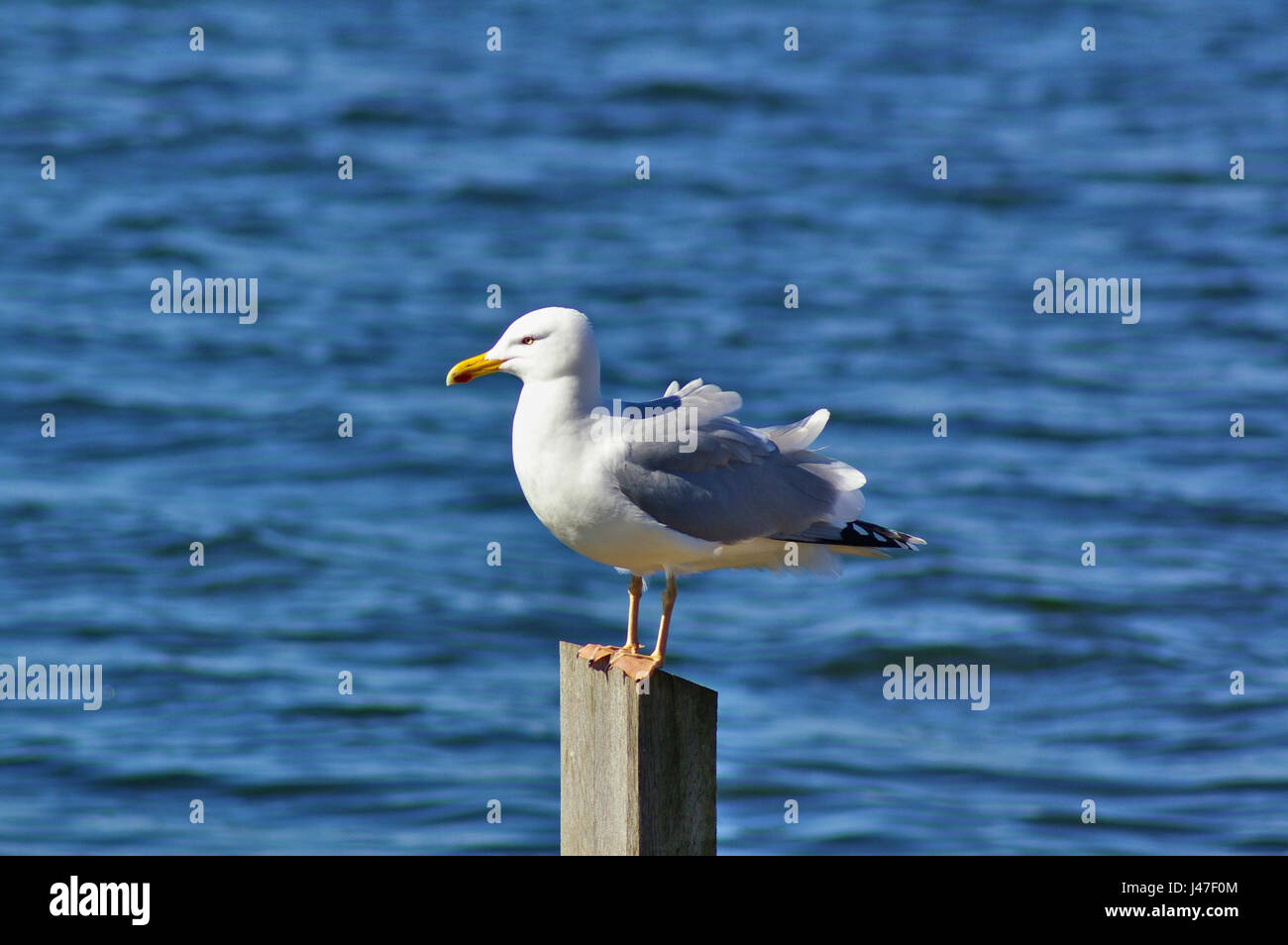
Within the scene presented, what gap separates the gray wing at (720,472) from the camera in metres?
5.12

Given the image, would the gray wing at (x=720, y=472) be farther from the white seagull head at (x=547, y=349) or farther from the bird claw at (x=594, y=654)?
the bird claw at (x=594, y=654)

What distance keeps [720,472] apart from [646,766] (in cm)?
121

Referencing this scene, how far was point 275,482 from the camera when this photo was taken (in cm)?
1758

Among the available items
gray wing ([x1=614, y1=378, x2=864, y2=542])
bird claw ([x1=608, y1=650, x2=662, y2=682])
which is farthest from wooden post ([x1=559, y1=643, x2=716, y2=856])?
gray wing ([x1=614, y1=378, x2=864, y2=542])

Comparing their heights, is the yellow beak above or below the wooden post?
above

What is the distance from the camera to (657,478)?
16.8ft

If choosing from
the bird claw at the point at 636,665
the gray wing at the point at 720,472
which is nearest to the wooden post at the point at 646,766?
the bird claw at the point at 636,665

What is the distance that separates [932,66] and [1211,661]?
1627 cm

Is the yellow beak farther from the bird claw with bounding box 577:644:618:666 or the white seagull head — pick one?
the bird claw with bounding box 577:644:618:666

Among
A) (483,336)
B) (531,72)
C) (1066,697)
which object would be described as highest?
(531,72)

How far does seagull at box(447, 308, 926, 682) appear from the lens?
491 centimetres

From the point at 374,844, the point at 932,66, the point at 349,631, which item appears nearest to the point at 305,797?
the point at 374,844

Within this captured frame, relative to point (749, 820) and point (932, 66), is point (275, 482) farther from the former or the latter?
point (932, 66)

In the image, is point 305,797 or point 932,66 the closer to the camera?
point 305,797
